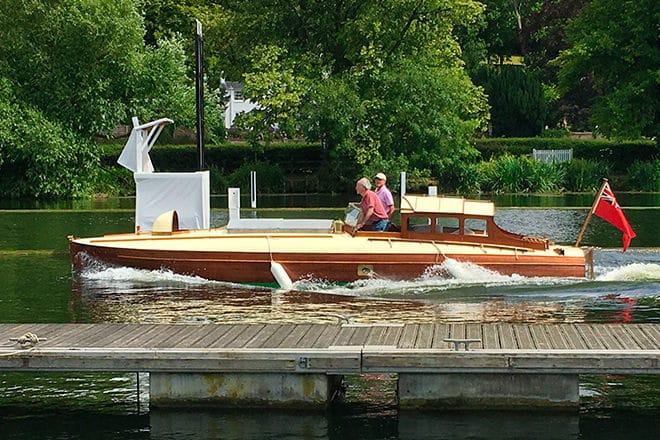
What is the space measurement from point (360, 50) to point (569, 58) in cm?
1090

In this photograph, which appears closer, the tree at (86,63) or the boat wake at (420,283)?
the boat wake at (420,283)

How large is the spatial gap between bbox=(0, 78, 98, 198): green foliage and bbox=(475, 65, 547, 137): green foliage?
21661mm

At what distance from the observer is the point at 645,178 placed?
53.8 metres

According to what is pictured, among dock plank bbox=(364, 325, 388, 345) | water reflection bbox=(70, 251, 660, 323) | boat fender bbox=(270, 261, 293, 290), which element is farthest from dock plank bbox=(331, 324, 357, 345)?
boat fender bbox=(270, 261, 293, 290)

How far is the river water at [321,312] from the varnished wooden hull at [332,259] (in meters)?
0.18

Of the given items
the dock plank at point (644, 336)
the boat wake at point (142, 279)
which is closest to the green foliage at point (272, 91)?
the boat wake at point (142, 279)

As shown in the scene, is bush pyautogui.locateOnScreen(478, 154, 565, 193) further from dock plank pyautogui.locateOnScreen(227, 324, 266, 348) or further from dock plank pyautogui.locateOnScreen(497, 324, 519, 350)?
dock plank pyautogui.locateOnScreen(227, 324, 266, 348)

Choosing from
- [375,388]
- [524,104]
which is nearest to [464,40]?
[524,104]

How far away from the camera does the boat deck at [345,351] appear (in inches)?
494

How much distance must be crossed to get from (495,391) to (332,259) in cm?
938

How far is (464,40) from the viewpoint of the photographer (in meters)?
74.1

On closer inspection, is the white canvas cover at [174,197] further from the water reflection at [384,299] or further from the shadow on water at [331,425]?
the shadow on water at [331,425]

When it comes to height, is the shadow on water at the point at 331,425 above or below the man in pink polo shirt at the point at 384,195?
below

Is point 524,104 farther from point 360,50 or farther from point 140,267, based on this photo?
point 140,267
